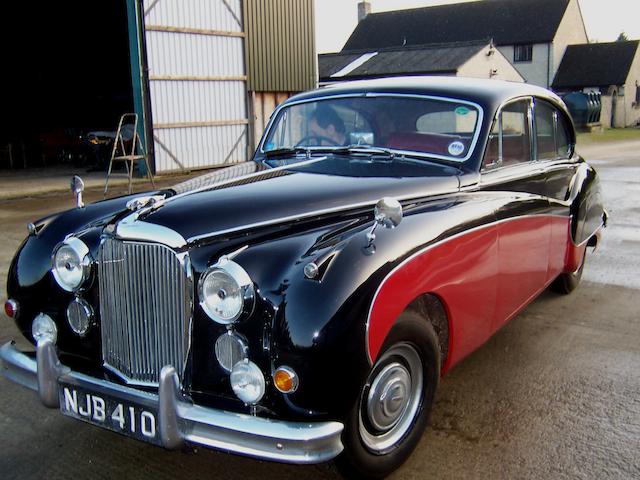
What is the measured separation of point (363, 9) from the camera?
48688mm

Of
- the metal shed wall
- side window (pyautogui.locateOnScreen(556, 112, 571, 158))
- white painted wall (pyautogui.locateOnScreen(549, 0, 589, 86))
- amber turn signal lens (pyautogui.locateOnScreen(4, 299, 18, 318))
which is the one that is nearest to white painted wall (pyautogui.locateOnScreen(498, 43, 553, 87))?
white painted wall (pyautogui.locateOnScreen(549, 0, 589, 86))

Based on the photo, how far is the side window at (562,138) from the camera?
487cm

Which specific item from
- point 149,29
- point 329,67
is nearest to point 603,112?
point 329,67

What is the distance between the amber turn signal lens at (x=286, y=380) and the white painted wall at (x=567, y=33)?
41.3m

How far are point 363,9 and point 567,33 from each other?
50.8 feet

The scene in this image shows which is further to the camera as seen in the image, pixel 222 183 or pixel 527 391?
pixel 527 391

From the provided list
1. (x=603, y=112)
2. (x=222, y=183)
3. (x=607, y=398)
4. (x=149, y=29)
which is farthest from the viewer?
(x=603, y=112)

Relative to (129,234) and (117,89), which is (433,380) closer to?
(129,234)

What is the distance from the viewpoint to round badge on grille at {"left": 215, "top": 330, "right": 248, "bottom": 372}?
7.80ft

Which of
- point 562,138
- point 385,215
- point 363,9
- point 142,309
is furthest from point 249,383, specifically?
point 363,9

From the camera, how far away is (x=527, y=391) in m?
3.58

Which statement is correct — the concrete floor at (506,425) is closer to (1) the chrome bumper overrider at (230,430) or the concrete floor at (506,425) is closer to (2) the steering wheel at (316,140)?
(1) the chrome bumper overrider at (230,430)

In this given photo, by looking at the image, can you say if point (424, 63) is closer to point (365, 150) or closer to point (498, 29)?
point (498, 29)

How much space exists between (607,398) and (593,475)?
2.78 ft
